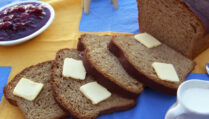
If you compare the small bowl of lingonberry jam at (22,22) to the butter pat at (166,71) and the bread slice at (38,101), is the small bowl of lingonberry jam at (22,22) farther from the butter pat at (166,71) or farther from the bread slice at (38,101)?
the butter pat at (166,71)

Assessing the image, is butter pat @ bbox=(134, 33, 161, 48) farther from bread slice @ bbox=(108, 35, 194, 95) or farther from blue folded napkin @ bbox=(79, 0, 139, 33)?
blue folded napkin @ bbox=(79, 0, 139, 33)

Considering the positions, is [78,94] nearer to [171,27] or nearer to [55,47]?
[55,47]

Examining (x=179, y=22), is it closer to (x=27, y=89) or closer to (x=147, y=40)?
(x=147, y=40)

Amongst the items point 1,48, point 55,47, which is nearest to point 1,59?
point 1,48

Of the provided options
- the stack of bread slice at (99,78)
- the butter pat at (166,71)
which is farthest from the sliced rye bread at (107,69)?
the butter pat at (166,71)

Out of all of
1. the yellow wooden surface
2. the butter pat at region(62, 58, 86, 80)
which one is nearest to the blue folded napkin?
the yellow wooden surface

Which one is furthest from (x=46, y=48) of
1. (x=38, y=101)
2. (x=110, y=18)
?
(x=110, y=18)
